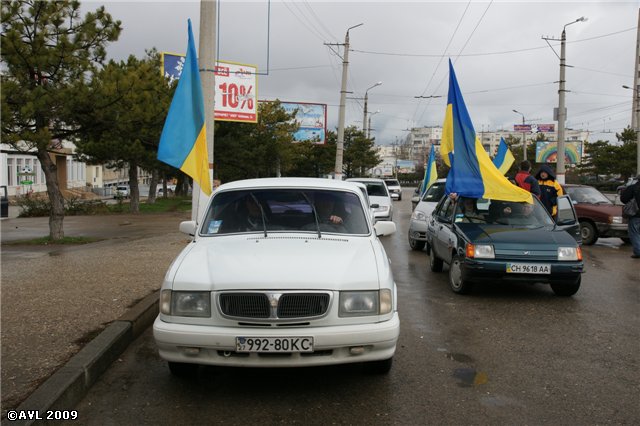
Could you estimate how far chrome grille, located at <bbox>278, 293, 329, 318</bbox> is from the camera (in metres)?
3.99

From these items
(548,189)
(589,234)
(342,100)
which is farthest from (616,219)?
(342,100)

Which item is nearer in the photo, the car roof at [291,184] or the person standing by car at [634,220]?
the car roof at [291,184]

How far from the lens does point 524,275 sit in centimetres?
738

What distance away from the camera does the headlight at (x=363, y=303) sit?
4.07m

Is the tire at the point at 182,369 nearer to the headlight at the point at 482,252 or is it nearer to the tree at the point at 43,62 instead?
the headlight at the point at 482,252

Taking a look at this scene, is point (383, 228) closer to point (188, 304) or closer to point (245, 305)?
point (245, 305)

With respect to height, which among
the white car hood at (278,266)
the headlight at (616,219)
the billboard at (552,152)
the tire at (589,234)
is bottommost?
the tire at (589,234)

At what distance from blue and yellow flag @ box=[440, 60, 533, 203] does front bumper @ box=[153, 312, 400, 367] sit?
Answer: 5334 mm

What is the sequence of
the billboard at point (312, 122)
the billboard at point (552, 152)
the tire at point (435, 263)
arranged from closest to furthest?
the tire at point (435, 263) → the billboard at point (312, 122) → the billboard at point (552, 152)

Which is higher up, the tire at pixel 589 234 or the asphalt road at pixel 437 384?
the tire at pixel 589 234

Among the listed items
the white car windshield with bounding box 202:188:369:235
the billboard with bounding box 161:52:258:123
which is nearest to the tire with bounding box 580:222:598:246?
the white car windshield with bounding box 202:188:369:235

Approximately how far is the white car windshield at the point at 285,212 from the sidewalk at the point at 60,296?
66.6 inches

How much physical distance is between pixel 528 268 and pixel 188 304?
4.94 meters

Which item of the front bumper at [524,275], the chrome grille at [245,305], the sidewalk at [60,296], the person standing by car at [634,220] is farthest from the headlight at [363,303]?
the person standing by car at [634,220]
